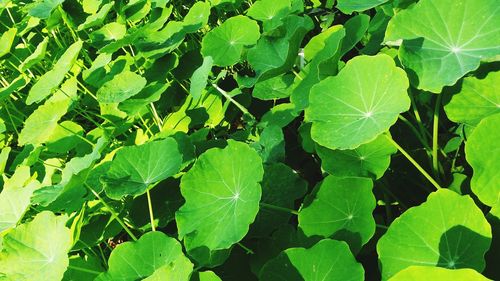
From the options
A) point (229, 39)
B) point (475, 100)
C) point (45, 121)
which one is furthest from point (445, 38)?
point (45, 121)

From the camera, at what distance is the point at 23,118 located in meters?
2.67

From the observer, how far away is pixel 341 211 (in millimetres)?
1184

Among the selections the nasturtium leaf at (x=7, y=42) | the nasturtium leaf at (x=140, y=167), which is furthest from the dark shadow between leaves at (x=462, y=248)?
the nasturtium leaf at (x=7, y=42)

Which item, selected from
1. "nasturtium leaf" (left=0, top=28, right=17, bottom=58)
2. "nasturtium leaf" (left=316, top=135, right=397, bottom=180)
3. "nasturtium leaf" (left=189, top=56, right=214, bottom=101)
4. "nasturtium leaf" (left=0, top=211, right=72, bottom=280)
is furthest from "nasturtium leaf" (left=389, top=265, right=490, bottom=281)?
"nasturtium leaf" (left=0, top=28, right=17, bottom=58)

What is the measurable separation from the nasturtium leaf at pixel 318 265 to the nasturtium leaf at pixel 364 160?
25cm

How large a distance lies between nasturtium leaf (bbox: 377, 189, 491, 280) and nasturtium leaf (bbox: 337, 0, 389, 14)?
60cm

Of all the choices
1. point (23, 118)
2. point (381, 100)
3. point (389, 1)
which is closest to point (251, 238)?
point (381, 100)

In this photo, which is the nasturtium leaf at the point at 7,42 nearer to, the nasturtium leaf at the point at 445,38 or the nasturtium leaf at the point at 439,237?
the nasturtium leaf at the point at 445,38

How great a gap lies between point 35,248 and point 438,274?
106cm

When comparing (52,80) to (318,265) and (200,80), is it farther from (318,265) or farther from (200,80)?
(318,265)

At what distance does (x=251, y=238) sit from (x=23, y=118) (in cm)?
177

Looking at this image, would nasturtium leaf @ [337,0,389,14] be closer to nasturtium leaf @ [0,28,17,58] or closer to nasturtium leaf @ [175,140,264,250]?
nasturtium leaf @ [175,140,264,250]

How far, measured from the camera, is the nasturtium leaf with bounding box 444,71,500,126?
3.86 ft

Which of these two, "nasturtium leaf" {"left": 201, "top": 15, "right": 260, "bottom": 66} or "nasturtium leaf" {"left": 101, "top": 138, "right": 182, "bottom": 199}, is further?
"nasturtium leaf" {"left": 201, "top": 15, "right": 260, "bottom": 66}
